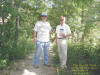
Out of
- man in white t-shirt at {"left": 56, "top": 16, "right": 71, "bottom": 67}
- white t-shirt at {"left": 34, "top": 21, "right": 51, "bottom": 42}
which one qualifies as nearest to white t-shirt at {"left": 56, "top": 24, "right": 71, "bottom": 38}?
man in white t-shirt at {"left": 56, "top": 16, "right": 71, "bottom": 67}

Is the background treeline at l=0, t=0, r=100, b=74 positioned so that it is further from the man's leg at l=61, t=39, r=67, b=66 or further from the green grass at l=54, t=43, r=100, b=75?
the man's leg at l=61, t=39, r=67, b=66

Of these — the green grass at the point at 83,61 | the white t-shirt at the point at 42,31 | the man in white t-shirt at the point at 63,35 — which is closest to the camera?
the green grass at the point at 83,61

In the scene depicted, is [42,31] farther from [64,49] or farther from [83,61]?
[83,61]

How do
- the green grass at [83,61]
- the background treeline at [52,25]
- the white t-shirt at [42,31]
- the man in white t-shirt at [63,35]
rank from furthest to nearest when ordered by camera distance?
the background treeline at [52,25] < the white t-shirt at [42,31] < the man in white t-shirt at [63,35] < the green grass at [83,61]

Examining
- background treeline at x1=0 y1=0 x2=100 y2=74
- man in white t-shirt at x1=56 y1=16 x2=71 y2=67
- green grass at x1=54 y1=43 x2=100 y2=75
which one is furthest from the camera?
background treeline at x1=0 y1=0 x2=100 y2=74

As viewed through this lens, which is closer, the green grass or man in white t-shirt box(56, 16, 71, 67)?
the green grass

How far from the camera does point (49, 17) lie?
21.0 ft

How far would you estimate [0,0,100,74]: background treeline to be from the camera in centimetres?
483

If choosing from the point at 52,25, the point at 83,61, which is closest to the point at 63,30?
the point at 83,61

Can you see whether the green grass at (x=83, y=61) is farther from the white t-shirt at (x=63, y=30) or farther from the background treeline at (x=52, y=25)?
the white t-shirt at (x=63, y=30)

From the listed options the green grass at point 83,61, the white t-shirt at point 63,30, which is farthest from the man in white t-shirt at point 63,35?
the green grass at point 83,61

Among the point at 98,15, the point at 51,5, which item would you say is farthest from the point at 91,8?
the point at 51,5

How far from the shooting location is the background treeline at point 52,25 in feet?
15.9

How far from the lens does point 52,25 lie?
254 inches
